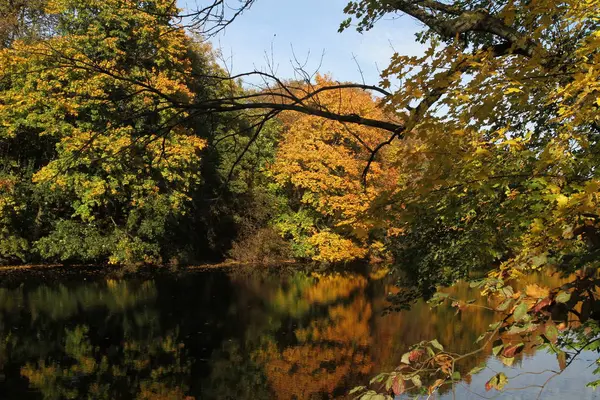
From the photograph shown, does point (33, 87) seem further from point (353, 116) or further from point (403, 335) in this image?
point (353, 116)

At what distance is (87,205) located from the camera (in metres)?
19.2

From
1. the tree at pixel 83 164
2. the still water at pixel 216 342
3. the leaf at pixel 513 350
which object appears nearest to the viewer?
the leaf at pixel 513 350

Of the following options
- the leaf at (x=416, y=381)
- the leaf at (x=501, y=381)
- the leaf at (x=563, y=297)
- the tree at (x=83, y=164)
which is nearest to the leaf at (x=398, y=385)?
the leaf at (x=416, y=381)

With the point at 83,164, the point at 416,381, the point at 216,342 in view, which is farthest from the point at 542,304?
the point at 83,164

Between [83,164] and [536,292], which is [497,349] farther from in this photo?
[83,164]

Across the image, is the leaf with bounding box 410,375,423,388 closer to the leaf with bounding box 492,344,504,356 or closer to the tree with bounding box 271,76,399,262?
the leaf with bounding box 492,344,504,356

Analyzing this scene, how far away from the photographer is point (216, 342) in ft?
38.2

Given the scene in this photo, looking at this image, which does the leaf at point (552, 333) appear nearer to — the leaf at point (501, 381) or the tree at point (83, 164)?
the leaf at point (501, 381)

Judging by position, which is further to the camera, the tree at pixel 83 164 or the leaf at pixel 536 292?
the tree at pixel 83 164

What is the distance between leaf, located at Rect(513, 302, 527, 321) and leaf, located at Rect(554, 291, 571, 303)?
105 mm

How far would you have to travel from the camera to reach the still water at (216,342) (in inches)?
347

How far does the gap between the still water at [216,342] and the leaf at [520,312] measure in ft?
14.5

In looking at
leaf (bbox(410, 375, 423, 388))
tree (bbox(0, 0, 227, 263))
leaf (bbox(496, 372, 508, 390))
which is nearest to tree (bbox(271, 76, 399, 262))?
tree (bbox(0, 0, 227, 263))

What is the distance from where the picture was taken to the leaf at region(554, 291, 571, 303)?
57.6 inches
